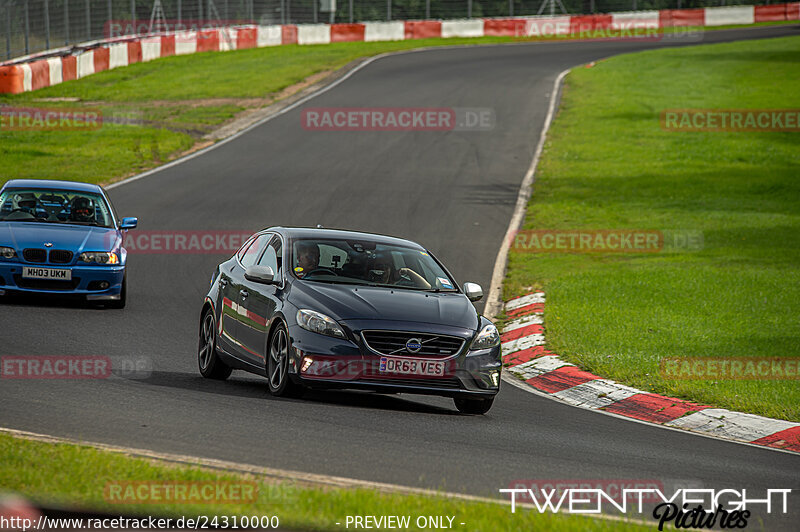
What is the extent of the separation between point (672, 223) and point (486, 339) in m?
13.9

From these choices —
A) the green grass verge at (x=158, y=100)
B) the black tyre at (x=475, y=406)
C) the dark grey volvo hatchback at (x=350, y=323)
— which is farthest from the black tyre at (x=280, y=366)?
the green grass verge at (x=158, y=100)

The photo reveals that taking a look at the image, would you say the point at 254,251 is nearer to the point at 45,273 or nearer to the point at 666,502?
the point at 45,273

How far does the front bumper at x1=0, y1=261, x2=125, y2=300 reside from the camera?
15.0 metres

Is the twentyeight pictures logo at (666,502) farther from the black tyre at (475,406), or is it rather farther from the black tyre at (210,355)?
the black tyre at (210,355)

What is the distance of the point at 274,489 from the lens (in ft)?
21.6

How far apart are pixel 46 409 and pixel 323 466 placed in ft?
8.57

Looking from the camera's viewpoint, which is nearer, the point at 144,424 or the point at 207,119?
the point at 144,424

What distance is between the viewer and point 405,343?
9.94 metres

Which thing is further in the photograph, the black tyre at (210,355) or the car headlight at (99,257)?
the car headlight at (99,257)

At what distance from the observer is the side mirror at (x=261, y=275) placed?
1068 centimetres

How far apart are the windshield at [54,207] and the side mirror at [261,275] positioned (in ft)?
20.0

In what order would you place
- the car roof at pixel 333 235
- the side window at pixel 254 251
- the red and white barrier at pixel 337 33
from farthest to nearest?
the red and white barrier at pixel 337 33
the side window at pixel 254 251
the car roof at pixel 333 235

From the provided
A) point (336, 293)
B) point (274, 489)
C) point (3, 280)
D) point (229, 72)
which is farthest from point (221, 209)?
point (229, 72)

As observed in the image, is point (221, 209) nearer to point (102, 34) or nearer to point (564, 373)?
point (564, 373)
